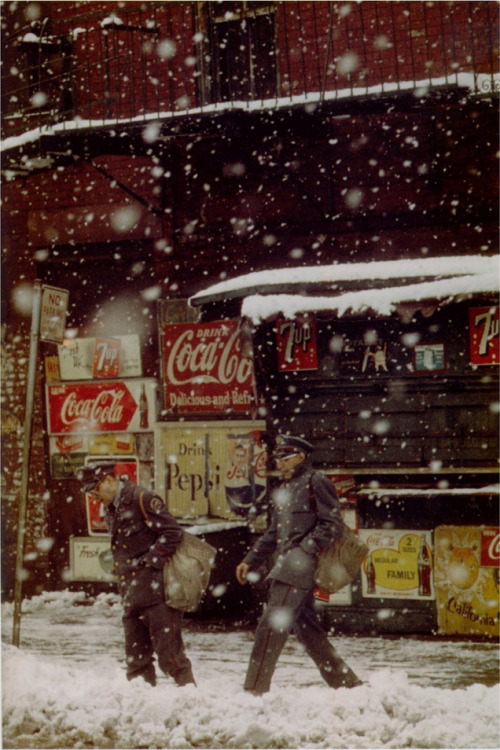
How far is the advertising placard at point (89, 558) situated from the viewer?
11.7 m

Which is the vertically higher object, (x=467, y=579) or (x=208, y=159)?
(x=208, y=159)

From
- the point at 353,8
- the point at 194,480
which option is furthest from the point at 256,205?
the point at 194,480

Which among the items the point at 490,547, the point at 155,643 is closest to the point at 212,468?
the point at 490,547

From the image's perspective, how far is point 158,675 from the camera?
7355mm

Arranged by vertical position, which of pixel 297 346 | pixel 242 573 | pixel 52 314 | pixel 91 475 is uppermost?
pixel 52 314

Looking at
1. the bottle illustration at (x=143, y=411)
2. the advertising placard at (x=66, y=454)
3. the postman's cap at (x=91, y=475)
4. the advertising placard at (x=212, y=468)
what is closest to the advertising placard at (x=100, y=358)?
the bottle illustration at (x=143, y=411)

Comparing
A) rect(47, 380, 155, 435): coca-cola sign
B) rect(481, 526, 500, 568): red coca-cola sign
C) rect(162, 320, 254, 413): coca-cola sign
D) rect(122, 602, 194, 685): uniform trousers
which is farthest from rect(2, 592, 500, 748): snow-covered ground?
rect(47, 380, 155, 435): coca-cola sign

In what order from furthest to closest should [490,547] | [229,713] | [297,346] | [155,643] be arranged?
[297,346] < [490,547] < [155,643] < [229,713]

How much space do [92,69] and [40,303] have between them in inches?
208

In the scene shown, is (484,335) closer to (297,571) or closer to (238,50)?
(297,571)

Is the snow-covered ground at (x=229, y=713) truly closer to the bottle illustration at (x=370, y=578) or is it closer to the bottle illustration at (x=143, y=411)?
the bottle illustration at (x=370, y=578)

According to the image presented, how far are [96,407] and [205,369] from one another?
68.9 inches

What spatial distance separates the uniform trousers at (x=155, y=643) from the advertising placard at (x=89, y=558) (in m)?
5.31

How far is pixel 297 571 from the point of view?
6.37 meters
